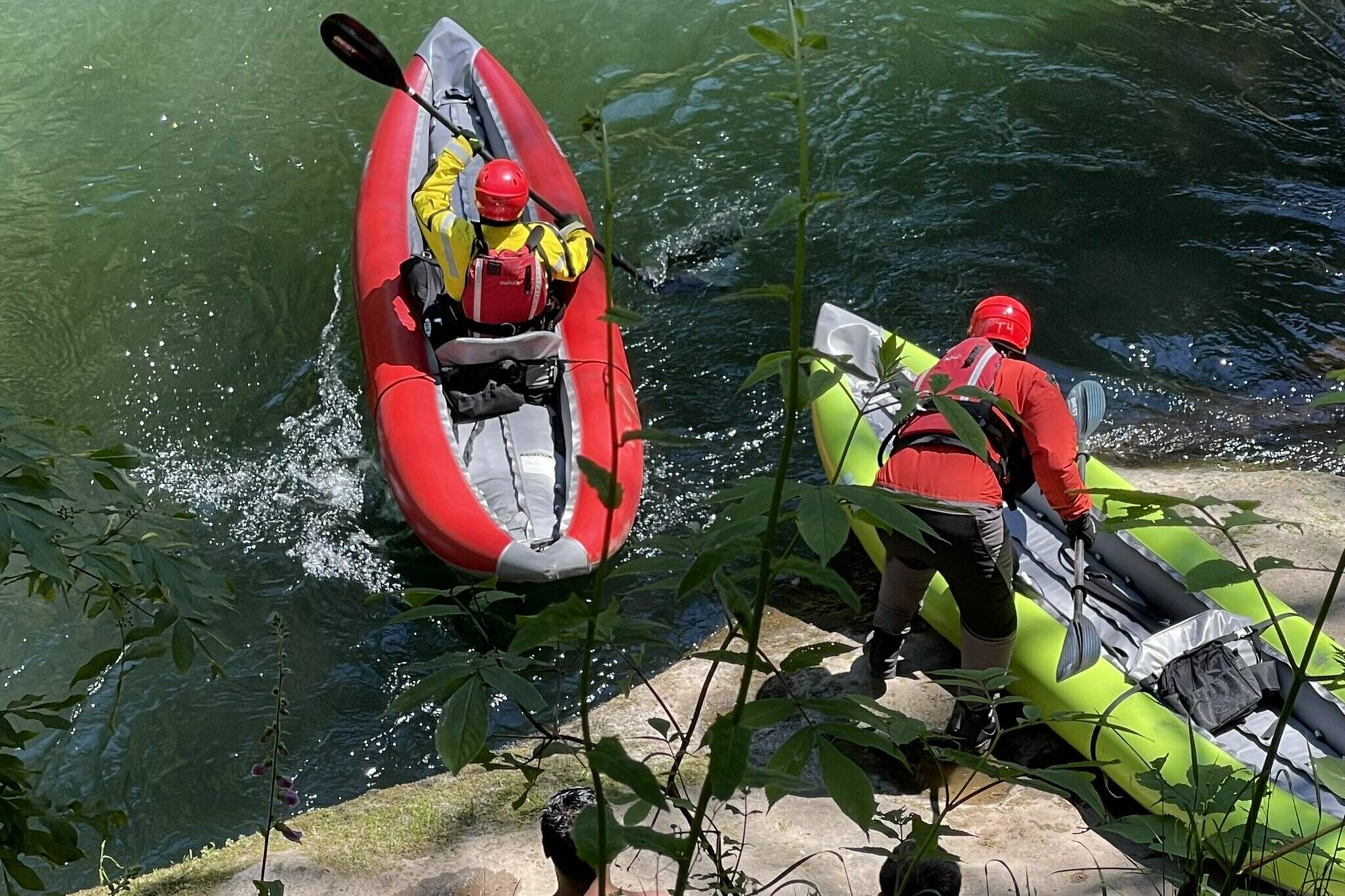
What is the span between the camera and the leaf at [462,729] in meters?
1.28

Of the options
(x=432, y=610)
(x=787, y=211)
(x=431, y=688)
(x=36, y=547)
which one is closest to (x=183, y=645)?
(x=36, y=547)

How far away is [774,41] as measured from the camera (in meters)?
1.08

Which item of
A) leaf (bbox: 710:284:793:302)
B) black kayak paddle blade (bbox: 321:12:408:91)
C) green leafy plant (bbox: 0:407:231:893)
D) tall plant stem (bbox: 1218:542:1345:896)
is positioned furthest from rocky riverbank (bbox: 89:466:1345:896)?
black kayak paddle blade (bbox: 321:12:408:91)

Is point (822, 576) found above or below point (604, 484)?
below

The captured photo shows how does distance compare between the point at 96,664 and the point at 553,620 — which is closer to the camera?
the point at 553,620

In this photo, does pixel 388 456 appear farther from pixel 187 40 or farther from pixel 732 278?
pixel 187 40

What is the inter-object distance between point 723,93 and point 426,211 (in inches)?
131

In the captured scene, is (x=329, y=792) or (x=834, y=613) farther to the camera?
(x=834, y=613)

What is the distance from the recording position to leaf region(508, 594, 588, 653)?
115 centimetres

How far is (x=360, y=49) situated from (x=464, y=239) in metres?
1.15

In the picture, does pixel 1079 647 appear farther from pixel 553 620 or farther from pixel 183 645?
pixel 553 620

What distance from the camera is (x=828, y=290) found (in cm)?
671

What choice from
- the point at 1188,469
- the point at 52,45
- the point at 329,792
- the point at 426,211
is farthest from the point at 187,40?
the point at 1188,469

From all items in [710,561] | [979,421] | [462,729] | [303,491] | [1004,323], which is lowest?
[303,491]
